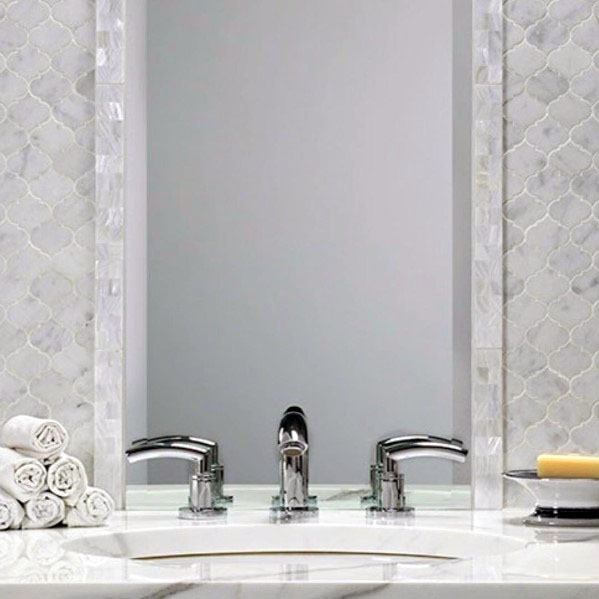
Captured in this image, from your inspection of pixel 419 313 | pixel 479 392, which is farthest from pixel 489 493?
pixel 419 313

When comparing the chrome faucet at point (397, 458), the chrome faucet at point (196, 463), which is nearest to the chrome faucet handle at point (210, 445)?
the chrome faucet at point (196, 463)

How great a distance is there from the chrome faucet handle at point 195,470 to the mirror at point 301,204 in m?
0.09

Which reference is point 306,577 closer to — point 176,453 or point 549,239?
point 176,453

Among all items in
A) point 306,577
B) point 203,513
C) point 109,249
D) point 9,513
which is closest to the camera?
point 306,577

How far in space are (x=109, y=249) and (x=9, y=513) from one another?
17.1 inches

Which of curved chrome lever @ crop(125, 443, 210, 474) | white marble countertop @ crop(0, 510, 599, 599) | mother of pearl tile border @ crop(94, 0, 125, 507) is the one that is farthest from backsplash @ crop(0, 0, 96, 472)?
white marble countertop @ crop(0, 510, 599, 599)

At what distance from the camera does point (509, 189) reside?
185 centimetres

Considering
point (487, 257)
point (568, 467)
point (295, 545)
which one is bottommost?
point (295, 545)

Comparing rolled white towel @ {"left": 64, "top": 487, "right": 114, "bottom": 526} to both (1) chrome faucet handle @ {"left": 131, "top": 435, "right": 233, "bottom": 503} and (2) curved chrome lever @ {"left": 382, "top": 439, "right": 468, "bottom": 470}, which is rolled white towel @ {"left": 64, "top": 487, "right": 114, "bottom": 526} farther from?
(2) curved chrome lever @ {"left": 382, "top": 439, "right": 468, "bottom": 470}

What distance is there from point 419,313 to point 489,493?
29 centimetres

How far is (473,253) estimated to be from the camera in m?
1.85

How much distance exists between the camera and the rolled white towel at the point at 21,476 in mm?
1619

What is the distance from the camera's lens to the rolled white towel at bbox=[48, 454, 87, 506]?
5.39 feet

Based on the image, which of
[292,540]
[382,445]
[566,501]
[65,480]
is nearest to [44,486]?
[65,480]
